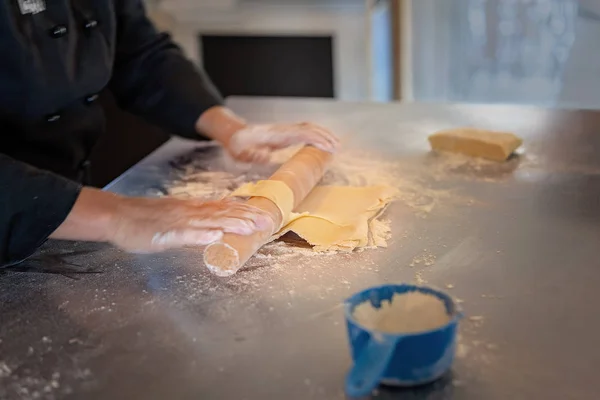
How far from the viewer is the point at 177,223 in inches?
34.7

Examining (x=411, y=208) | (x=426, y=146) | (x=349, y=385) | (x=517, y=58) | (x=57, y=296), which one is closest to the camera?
(x=349, y=385)

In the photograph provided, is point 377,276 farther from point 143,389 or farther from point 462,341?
point 143,389

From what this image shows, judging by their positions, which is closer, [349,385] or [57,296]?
[349,385]

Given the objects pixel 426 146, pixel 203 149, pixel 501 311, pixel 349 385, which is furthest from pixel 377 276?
pixel 203 149

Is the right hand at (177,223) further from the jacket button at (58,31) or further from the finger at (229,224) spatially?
the jacket button at (58,31)

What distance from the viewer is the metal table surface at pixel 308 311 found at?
0.63 m

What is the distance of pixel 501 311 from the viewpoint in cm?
73

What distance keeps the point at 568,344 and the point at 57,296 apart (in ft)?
1.73

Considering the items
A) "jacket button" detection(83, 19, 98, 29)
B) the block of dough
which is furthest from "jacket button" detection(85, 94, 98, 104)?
the block of dough

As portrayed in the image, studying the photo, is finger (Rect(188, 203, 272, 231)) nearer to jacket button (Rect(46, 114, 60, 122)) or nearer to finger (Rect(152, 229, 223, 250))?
finger (Rect(152, 229, 223, 250))

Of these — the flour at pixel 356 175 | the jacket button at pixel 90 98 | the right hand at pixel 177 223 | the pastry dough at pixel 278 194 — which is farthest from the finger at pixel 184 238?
the jacket button at pixel 90 98

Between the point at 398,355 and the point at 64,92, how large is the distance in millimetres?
765

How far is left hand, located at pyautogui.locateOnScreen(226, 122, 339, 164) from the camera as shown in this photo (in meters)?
1.19

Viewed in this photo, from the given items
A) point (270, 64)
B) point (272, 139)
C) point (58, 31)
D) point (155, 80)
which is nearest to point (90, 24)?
point (58, 31)
